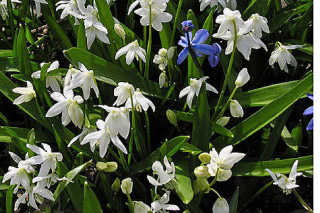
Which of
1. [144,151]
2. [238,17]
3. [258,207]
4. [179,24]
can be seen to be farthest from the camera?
[179,24]

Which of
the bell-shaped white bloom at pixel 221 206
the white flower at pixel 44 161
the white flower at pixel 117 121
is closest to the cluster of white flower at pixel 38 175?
the white flower at pixel 44 161

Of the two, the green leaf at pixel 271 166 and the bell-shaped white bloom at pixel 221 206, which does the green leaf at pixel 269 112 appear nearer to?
the green leaf at pixel 271 166

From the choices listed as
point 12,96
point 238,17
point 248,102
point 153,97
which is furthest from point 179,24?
point 12,96

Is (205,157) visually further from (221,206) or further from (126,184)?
(126,184)

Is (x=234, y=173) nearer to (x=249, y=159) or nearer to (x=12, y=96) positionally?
(x=249, y=159)

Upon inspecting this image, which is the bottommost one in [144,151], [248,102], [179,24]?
[144,151]

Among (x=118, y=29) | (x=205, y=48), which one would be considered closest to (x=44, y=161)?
(x=118, y=29)

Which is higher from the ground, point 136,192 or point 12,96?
point 12,96
